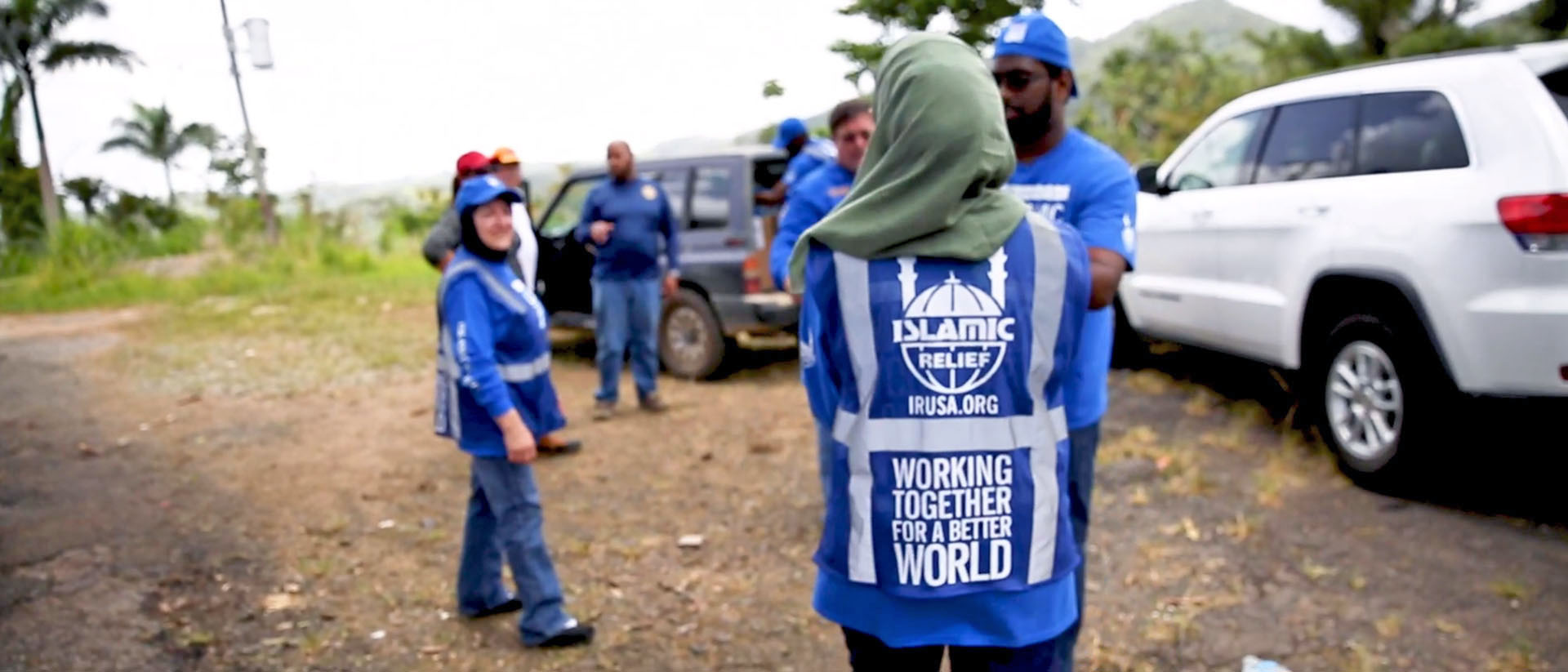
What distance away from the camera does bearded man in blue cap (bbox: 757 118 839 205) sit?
6.60m

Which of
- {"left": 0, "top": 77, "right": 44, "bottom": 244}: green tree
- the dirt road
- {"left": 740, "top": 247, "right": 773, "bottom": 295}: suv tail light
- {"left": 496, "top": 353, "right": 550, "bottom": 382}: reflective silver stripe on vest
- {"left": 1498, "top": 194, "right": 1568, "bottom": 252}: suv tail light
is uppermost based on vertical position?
{"left": 0, "top": 77, "right": 44, "bottom": 244}: green tree

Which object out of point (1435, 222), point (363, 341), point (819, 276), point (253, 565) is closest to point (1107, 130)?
point (363, 341)

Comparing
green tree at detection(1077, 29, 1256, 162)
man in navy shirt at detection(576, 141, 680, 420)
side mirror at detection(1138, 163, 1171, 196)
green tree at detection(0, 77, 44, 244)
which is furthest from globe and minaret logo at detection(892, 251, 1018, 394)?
green tree at detection(0, 77, 44, 244)

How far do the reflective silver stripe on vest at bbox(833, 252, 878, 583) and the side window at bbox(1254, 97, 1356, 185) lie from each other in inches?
153

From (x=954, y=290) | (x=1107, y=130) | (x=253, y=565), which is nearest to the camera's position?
(x=954, y=290)

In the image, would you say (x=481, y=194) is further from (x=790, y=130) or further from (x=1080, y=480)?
(x=790, y=130)

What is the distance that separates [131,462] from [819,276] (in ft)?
20.1

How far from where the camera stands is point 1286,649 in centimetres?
357

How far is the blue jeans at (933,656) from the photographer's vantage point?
200 cm

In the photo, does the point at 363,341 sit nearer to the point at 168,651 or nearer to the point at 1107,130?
the point at 168,651

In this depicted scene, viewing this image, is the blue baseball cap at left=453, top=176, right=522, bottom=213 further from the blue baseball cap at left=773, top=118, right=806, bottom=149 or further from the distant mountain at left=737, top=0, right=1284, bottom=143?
the blue baseball cap at left=773, top=118, right=806, bottom=149

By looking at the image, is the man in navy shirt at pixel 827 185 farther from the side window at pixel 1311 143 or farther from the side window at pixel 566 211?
the side window at pixel 566 211

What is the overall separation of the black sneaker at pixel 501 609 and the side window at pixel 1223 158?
12.8 ft

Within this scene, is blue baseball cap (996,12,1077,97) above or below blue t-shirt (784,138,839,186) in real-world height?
above
